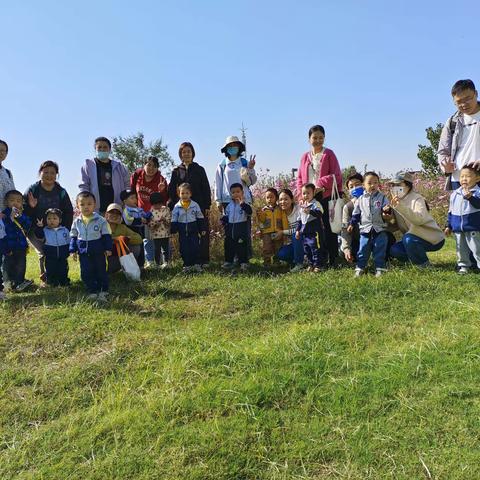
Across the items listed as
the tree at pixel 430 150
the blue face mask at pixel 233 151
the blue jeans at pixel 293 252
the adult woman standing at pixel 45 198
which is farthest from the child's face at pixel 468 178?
the tree at pixel 430 150

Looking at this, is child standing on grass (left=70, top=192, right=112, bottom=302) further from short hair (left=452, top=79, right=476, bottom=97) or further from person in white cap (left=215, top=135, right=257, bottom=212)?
short hair (left=452, top=79, right=476, bottom=97)

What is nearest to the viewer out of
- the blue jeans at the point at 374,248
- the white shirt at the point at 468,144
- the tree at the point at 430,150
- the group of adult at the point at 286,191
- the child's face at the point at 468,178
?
the child's face at the point at 468,178

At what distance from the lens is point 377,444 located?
8.22 feet

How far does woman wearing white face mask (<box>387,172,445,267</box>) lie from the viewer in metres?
5.54

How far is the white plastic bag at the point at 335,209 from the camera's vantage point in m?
6.05

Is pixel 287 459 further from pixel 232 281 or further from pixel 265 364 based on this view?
pixel 232 281

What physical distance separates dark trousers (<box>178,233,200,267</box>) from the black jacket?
62 cm

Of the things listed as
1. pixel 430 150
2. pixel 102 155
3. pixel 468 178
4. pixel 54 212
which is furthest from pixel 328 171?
pixel 430 150

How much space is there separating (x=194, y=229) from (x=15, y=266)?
2.37 m

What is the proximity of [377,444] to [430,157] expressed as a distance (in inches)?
839

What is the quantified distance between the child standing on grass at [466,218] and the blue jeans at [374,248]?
28.2 inches

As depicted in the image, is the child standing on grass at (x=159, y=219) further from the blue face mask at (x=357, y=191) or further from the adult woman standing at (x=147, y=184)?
the blue face mask at (x=357, y=191)

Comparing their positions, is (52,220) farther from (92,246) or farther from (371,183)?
(371,183)

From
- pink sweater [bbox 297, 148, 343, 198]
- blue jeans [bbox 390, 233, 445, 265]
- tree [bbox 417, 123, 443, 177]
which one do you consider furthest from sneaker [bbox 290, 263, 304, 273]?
tree [bbox 417, 123, 443, 177]
